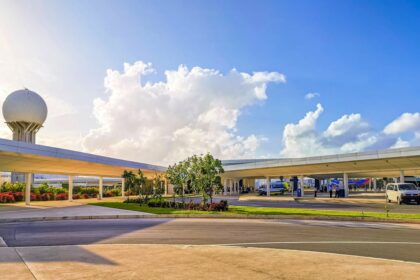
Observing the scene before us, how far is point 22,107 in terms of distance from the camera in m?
47.3

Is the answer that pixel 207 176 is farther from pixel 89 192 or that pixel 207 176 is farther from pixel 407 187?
pixel 89 192

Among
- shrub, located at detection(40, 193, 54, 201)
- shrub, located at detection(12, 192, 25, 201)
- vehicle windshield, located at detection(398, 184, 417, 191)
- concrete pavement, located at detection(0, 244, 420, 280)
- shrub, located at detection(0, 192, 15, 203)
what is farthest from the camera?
shrub, located at detection(40, 193, 54, 201)

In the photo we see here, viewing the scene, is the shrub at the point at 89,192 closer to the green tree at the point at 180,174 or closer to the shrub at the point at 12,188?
the shrub at the point at 12,188

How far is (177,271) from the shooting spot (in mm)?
7355

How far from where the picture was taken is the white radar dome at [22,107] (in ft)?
155

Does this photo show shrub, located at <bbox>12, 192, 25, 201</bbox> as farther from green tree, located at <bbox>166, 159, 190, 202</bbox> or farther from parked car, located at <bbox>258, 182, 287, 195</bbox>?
parked car, located at <bbox>258, 182, 287, 195</bbox>

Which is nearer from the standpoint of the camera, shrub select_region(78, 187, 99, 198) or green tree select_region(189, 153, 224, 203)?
green tree select_region(189, 153, 224, 203)

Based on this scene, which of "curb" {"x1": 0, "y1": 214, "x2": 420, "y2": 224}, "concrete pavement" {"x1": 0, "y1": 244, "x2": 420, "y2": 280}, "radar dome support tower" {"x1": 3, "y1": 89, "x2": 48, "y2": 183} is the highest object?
"radar dome support tower" {"x1": 3, "y1": 89, "x2": 48, "y2": 183}

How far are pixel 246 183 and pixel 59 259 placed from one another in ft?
354

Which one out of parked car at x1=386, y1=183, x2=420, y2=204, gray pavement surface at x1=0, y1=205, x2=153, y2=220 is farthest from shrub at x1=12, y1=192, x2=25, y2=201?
parked car at x1=386, y1=183, x2=420, y2=204

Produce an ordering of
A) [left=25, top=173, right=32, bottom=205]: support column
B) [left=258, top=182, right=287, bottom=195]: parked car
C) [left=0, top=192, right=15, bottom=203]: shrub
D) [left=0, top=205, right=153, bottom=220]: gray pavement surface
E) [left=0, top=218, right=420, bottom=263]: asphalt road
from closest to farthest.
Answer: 1. [left=0, top=218, right=420, bottom=263]: asphalt road
2. [left=0, top=205, right=153, bottom=220]: gray pavement surface
3. [left=25, top=173, right=32, bottom=205]: support column
4. [left=0, top=192, right=15, bottom=203]: shrub
5. [left=258, top=182, right=287, bottom=195]: parked car

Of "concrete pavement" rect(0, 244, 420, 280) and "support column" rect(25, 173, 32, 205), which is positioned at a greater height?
"support column" rect(25, 173, 32, 205)

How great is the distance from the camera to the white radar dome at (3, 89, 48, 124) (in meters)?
47.3

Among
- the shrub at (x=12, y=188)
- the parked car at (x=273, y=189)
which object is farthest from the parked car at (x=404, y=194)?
the shrub at (x=12, y=188)
